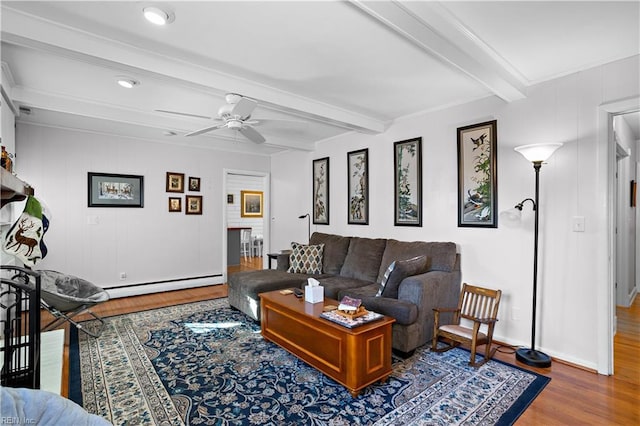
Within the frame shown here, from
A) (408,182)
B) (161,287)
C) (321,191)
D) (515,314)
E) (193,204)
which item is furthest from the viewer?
(193,204)

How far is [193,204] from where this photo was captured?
5.80 meters

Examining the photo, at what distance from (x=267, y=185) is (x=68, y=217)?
338 cm

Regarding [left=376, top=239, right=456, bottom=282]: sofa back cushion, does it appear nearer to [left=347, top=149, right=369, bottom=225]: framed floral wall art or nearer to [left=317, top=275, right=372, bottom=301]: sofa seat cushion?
[left=317, top=275, right=372, bottom=301]: sofa seat cushion

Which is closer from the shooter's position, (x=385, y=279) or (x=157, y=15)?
(x=157, y=15)

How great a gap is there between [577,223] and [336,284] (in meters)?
2.45

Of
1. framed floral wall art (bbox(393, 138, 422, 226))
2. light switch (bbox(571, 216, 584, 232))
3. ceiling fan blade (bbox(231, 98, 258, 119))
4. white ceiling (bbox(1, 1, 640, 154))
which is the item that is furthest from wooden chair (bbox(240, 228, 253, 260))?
light switch (bbox(571, 216, 584, 232))

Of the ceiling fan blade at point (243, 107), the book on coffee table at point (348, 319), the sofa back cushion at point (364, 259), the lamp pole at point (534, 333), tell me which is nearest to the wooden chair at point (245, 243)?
the sofa back cushion at point (364, 259)

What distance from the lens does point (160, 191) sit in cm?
546

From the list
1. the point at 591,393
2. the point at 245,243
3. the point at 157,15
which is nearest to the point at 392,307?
the point at 591,393

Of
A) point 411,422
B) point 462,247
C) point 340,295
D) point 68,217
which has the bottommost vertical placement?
point 411,422

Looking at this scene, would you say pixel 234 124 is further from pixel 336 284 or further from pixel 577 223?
pixel 577 223

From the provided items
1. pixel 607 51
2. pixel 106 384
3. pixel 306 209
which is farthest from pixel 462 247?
pixel 106 384

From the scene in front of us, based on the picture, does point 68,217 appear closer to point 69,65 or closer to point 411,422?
point 69,65

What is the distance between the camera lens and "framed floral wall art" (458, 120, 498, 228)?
3420mm
